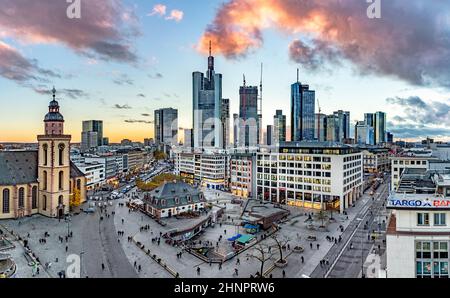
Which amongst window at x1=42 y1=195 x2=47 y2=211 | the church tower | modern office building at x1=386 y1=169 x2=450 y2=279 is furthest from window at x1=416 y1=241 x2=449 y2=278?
window at x1=42 y1=195 x2=47 y2=211

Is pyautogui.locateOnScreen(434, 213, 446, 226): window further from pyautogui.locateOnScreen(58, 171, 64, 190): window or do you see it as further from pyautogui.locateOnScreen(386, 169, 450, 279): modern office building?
pyautogui.locateOnScreen(58, 171, 64, 190): window

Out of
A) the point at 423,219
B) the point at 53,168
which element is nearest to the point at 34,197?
the point at 53,168

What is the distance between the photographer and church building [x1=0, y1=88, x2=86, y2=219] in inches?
1788

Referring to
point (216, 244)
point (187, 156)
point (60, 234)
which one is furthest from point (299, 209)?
point (187, 156)

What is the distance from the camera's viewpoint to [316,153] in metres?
55.0

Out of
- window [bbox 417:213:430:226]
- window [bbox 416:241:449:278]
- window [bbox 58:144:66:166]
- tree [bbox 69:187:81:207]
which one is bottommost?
tree [bbox 69:187:81:207]

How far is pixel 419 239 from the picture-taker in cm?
1658

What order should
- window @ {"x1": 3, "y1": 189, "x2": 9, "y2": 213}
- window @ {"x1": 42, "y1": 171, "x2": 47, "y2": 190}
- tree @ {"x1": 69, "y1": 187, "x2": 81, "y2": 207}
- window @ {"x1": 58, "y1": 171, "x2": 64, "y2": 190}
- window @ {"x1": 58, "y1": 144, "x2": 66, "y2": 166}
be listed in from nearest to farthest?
window @ {"x1": 3, "y1": 189, "x2": 9, "y2": 213} < window @ {"x1": 42, "y1": 171, "x2": 47, "y2": 190} < window @ {"x1": 58, "y1": 171, "x2": 64, "y2": 190} < window @ {"x1": 58, "y1": 144, "x2": 66, "y2": 166} < tree @ {"x1": 69, "y1": 187, "x2": 81, "y2": 207}

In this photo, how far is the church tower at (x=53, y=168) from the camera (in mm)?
46969

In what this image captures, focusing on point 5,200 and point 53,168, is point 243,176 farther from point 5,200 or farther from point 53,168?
point 5,200

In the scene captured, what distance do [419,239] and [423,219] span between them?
1.39 meters

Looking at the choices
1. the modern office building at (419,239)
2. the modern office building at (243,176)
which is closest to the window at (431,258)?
the modern office building at (419,239)

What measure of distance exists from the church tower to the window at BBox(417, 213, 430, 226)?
46493 millimetres

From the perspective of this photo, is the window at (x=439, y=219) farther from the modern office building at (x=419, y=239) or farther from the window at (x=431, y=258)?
the window at (x=431, y=258)
